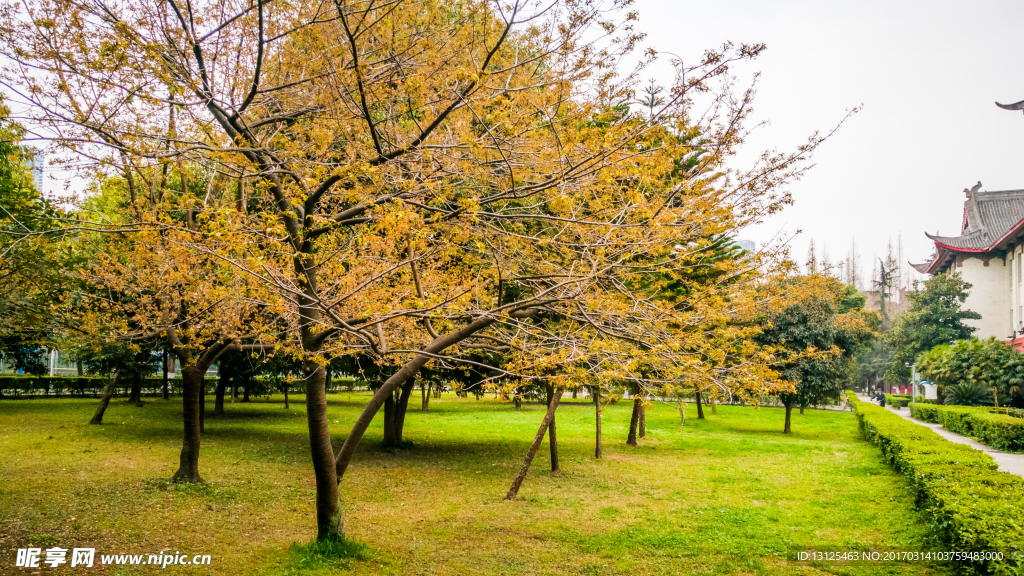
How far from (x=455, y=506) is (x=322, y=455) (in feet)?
11.1

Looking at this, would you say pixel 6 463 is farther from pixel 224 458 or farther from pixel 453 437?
pixel 453 437

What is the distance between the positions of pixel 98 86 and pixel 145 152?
661 millimetres

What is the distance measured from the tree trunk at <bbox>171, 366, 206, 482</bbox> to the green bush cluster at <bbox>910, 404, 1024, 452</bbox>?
54.8 ft

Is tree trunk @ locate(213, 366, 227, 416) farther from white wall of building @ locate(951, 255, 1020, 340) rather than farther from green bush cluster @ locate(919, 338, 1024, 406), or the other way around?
white wall of building @ locate(951, 255, 1020, 340)

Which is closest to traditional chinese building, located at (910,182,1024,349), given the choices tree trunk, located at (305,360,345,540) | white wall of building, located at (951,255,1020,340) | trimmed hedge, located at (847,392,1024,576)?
white wall of building, located at (951,255,1020,340)

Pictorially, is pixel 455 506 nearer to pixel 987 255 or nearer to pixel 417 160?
pixel 417 160

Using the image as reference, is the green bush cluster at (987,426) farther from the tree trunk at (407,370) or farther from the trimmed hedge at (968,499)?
the tree trunk at (407,370)

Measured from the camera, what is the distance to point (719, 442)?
16.5m

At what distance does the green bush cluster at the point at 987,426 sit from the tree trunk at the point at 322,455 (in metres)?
15.5

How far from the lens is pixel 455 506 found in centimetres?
829

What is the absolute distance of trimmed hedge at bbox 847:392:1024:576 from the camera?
4367 mm

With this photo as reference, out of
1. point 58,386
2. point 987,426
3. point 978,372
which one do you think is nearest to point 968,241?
point 978,372

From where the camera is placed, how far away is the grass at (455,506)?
5746mm

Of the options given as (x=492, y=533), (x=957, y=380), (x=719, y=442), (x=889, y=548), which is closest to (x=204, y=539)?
(x=492, y=533)
